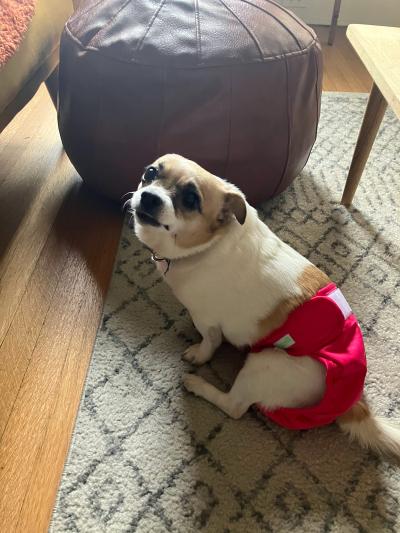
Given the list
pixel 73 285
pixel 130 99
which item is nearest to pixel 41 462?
pixel 73 285

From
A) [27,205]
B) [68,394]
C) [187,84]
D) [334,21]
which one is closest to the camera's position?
[68,394]

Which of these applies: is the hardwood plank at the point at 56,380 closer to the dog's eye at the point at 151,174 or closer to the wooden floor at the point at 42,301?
the wooden floor at the point at 42,301

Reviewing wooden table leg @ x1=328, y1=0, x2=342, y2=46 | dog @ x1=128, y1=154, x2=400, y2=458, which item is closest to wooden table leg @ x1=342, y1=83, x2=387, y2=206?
dog @ x1=128, y1=154, x2=400, y2=458

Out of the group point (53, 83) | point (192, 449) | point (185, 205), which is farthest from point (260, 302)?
point (53, 83)

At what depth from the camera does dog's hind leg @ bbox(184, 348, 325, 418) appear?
1.00 meters

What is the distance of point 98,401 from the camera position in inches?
45.1

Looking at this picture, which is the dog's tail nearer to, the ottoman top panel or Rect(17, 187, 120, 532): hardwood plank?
Rect(17, 187, 120, 532): hardwood plank

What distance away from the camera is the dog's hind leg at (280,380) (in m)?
1.00

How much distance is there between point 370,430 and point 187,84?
103cm

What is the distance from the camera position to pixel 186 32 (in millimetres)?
1332

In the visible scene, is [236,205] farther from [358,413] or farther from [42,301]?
[42,301]

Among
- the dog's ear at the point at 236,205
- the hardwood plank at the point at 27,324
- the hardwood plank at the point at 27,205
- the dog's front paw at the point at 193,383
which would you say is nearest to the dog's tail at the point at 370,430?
the dog's front paw at the point at 193,383

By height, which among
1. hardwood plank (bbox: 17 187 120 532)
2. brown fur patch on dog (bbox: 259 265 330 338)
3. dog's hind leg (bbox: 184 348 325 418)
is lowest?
hardwood plank (bbox: 17 187 120 532)

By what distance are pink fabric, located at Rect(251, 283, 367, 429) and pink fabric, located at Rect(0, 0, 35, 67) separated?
112 cm
